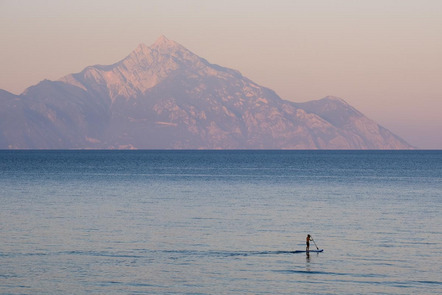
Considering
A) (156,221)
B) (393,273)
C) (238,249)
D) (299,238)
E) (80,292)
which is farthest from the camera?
(156,221)

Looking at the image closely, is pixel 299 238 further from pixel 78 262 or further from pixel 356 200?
pixel 356 200

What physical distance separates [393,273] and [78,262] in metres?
17.9

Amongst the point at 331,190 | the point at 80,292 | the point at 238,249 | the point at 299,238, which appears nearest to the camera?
the point at 80,292

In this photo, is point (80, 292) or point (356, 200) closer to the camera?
point (80, 292)

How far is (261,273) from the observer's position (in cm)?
4397

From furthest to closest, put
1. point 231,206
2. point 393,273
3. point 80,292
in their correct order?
point 231,206 → point 393,273 → point 80,292

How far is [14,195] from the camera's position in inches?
3661

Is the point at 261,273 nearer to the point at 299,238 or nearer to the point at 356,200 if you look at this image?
the point at 299,238

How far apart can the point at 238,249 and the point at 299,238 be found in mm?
6961

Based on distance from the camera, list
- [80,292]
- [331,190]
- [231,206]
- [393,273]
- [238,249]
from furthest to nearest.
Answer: [331,190] → [231,206] → [238,249] → [393,273] → [80,292]

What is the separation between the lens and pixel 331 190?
10981cm

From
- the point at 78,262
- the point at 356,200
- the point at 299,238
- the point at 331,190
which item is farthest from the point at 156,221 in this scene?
the point at 331,190

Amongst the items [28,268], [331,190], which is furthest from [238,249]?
[331,190]

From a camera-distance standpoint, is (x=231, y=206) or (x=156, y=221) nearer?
(x=156, y=221)
